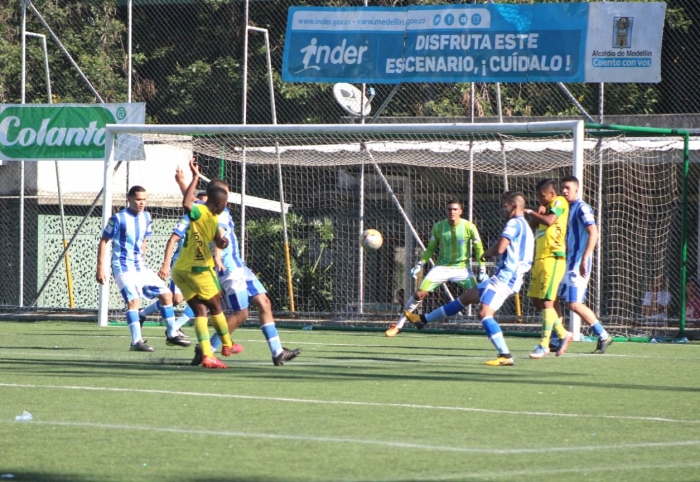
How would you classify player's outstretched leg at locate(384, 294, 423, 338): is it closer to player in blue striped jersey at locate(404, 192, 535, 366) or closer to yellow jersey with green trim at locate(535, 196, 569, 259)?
yellow jersey with green trim at locate(535, 196, 569, 259)

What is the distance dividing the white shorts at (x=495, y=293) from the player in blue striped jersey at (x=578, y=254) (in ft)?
4.88

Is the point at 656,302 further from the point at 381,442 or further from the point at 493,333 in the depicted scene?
the point at 381,442

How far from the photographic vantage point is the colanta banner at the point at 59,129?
2108 cm

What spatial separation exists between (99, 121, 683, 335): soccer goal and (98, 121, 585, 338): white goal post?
30 millimetres

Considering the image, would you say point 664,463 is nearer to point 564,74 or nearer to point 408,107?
point 564,74

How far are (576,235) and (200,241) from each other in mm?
4802

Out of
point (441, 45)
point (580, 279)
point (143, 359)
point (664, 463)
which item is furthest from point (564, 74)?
point (664, 463)

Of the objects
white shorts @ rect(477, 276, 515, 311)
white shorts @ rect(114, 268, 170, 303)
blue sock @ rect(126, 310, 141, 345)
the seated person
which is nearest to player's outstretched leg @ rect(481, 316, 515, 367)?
white shorts @ rect(477, 276, 515, 311)

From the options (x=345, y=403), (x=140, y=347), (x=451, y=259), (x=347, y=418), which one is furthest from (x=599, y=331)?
(x=347, y=418)

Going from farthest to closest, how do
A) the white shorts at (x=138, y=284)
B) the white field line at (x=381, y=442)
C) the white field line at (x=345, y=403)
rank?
the white shorts at (x=138, y=284) → the white field line at (x=345, y=403) → the white field line at (x=381, y=442)

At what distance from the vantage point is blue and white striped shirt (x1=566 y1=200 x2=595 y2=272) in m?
14.0

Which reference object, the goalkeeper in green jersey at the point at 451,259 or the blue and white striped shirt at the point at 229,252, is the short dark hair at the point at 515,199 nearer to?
the blue and white striped shirt at the point at 229,252

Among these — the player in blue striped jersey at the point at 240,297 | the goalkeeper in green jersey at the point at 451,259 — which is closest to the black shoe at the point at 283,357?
the player in blue striped jersey at the point at 240,297

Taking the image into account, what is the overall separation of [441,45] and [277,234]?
18.1ft
